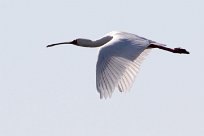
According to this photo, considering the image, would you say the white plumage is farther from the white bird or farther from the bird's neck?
the bird's neck

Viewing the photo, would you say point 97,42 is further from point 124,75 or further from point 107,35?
point 124,75

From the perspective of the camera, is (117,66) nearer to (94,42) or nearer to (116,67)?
(116,67)

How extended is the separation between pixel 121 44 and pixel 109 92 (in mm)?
2842

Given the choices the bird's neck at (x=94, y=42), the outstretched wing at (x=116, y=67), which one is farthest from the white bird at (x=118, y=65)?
the bird's neck at (x=94, y=42)

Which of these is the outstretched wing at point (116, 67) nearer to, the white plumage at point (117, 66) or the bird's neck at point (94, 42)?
the white plumage at point (117, 66)

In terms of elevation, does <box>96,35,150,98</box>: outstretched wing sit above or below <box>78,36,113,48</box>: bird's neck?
above

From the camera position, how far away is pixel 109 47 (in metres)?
23.2

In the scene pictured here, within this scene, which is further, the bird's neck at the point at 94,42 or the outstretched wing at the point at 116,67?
the bird's neck at the point at 94,42

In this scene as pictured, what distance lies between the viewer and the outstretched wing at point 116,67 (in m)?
21.4

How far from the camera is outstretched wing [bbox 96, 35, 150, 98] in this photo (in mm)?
21406

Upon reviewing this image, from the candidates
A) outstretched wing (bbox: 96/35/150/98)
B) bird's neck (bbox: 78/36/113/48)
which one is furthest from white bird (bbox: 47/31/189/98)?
bird's neck (bbox: 78/36/113/48)

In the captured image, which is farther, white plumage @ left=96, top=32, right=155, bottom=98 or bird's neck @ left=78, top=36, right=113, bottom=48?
bird's neck @ left=78, top=36, right=113, bottom=48

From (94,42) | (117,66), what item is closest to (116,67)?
(117,66)

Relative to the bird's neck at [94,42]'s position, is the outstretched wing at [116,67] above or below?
above
